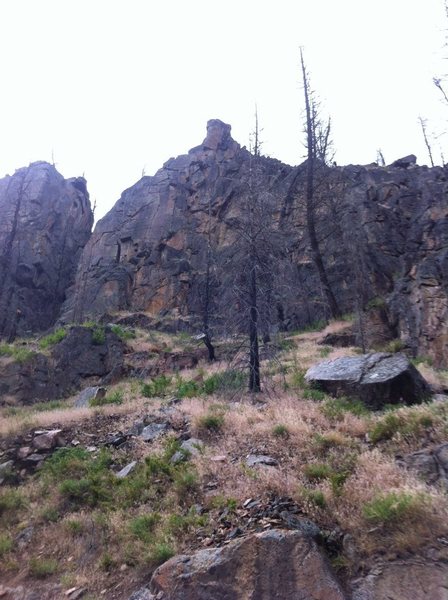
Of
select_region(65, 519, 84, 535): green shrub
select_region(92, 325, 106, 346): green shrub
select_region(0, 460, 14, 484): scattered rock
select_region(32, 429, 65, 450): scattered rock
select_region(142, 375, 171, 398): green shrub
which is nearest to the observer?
select_region(65, 519, 84, 535): green shrub

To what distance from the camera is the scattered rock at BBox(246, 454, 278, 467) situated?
7406 millimetres

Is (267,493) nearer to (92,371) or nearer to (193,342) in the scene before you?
(92,371)

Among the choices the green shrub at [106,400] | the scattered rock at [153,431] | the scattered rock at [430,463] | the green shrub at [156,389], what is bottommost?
the scattered rock at [153,431]

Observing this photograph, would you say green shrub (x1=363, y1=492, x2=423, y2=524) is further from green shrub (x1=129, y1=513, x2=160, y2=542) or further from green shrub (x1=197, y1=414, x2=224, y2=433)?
green shrub (x1=197, y1=414, x2=224, y2=433)

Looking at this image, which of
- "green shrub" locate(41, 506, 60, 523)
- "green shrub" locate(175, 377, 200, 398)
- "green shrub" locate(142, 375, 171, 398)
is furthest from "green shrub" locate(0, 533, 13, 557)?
"green shrub" locate(142, 375, 171, 398)

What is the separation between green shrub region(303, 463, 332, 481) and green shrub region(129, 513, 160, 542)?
7.74 ft

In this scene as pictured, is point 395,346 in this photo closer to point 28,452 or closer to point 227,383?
point 227,383

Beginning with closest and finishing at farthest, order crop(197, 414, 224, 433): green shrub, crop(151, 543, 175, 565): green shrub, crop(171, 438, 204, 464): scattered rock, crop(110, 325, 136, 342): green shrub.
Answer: crop(151, 543, 175, 565): green shrub → crop(171, 438, 204, 464): scattered rock → crop(197, 414, 224, 433): green shrub → crop(110, 325, 136, 342): green shrub

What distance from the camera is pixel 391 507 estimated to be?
16.2 ft

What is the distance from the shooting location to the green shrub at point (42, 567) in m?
6.58

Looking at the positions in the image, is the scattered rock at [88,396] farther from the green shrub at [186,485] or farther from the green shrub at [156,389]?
the green shrub at [186,485]

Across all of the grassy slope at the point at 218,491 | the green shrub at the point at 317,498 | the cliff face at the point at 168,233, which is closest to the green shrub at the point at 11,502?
the grassy slope at the point at 218,491

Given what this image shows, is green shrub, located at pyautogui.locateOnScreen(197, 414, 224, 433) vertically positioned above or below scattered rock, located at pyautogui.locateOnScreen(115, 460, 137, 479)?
above

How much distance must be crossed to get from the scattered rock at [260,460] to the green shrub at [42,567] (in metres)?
3.23
